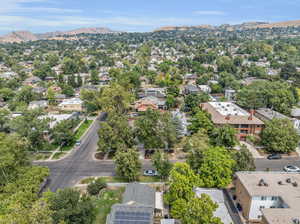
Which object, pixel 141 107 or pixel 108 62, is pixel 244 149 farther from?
pixel 108 62

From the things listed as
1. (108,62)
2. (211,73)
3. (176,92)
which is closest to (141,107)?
(176,92)

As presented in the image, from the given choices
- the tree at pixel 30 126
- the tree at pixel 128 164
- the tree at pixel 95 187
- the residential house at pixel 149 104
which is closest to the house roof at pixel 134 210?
the tree at pixel 128 164

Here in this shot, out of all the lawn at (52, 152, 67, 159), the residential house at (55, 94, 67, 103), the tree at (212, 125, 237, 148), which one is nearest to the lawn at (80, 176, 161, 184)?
the lawn at (52, 152, 67, 159)

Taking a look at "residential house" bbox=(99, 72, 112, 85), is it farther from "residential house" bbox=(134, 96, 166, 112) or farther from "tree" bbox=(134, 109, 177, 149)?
"tree" bbox=(134, 109, 177, 149)

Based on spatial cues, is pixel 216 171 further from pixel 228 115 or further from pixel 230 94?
pixel 230 94

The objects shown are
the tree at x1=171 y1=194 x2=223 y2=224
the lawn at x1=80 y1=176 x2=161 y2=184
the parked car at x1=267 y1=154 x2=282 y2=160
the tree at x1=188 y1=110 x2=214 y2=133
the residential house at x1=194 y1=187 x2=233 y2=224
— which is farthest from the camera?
the tree at x1=188 y1=110 x2=214 y2=133

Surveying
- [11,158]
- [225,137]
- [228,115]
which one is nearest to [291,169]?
[225,137]
